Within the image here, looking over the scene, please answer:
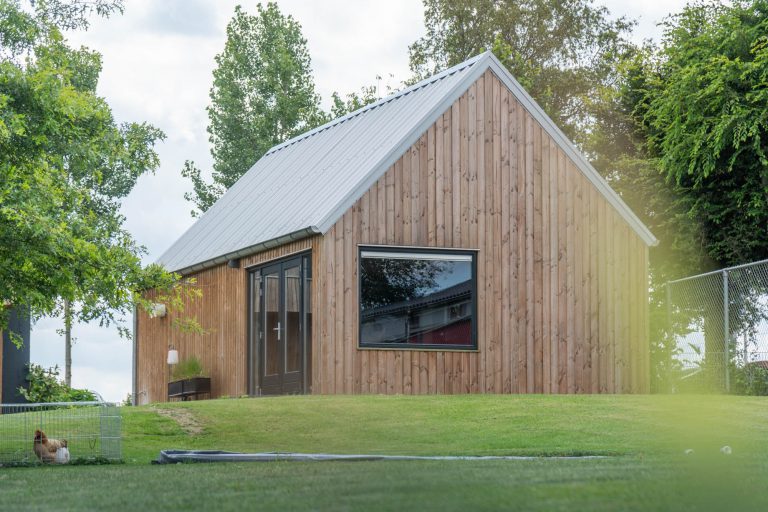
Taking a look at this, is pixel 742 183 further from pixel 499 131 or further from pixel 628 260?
pixel 499 131

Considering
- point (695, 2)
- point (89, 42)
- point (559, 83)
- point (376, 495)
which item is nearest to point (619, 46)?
point (559, 83)

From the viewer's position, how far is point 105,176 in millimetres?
32906

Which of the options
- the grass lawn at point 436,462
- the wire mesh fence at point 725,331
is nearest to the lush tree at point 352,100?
the wire mesh fence at point 725,331

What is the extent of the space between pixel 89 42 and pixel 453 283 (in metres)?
20.8

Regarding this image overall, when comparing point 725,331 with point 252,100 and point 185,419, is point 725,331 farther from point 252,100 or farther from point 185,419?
point 252,100

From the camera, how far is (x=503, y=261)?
18.8 metres

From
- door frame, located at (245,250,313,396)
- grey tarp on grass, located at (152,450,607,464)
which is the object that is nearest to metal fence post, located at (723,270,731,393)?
door frame, located at (245,250,313,396)

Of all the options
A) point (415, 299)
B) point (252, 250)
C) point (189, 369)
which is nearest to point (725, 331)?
point (415, 299)

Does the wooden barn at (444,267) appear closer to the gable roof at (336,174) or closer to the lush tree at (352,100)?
the gable roof at (336,174)

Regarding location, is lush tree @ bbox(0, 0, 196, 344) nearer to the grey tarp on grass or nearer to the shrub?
the grey tarp on grass

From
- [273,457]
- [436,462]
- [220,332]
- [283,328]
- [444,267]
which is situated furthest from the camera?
[220,332]

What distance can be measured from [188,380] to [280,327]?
3.41 m

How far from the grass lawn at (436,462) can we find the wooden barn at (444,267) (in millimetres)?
1902

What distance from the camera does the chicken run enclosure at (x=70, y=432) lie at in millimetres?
11905
